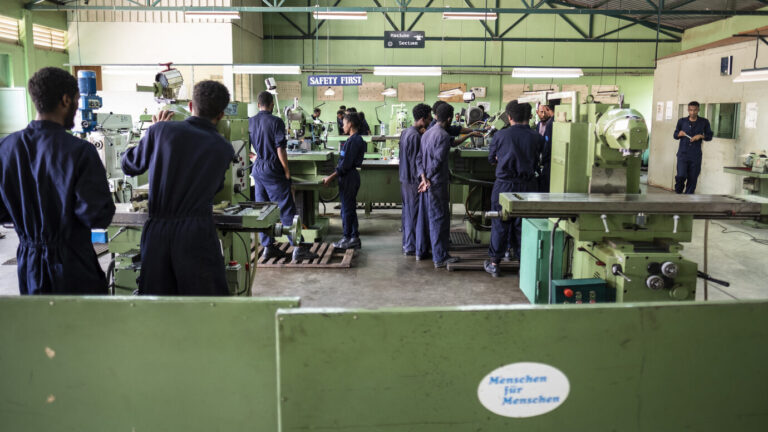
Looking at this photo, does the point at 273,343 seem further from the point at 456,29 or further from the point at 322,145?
the point at 456,29

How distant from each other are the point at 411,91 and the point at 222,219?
10630mm

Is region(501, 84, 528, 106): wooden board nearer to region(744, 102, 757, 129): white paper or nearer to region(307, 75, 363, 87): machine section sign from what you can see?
region(307, 75, 363, 87): machine section sign

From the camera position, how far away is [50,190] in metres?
1.98

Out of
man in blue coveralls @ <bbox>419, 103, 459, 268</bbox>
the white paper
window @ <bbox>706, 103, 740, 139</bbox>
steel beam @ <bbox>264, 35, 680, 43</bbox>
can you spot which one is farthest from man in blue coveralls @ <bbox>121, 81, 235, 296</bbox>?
steel beam @ <bbox>264, 35, 680, 43</bbox>

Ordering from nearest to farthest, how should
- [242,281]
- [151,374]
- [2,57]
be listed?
[151,374], [242,281], [2,57]

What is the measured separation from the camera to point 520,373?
4.90 ft

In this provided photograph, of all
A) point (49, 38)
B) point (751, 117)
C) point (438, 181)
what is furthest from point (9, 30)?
point (751, 117)

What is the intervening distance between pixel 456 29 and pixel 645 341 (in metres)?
11.8

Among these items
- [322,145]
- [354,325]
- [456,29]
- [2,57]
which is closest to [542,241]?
[354,325]

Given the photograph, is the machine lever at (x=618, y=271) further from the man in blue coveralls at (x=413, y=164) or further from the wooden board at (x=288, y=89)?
the wooden board at (x=288, y=89)

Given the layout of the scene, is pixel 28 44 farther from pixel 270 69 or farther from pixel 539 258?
pixel 539 258

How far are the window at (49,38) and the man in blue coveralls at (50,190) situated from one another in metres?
8.53

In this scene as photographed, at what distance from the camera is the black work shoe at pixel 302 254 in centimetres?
509

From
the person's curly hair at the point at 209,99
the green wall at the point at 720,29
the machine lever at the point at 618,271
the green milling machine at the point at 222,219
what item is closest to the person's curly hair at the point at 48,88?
the person's curly hair at the point at 209,99
